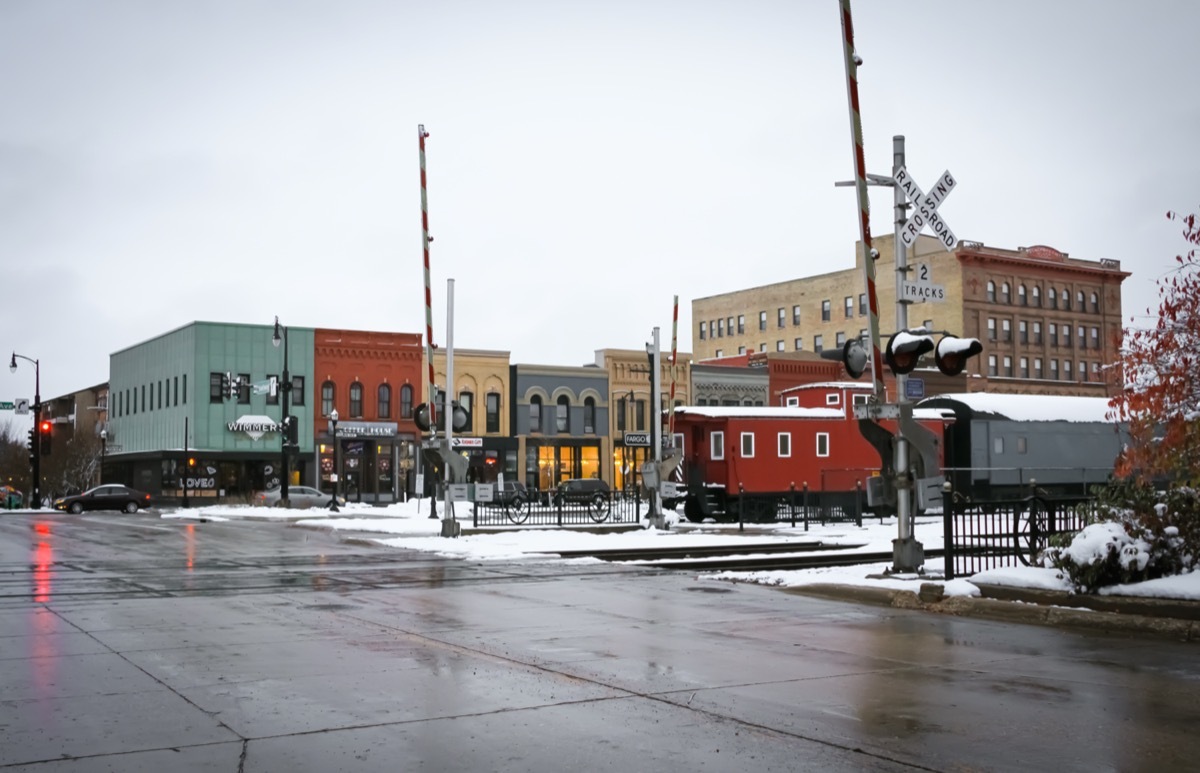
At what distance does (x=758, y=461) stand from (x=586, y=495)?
819 cm

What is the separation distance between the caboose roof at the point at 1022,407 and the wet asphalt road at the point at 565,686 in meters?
32.8

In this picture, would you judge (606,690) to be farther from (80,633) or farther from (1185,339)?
(1185,339)

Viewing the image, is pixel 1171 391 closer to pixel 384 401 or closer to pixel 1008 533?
pixel 1008 533

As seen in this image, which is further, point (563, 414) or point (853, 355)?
point (563, 414)

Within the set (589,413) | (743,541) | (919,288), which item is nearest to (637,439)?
(743,541)

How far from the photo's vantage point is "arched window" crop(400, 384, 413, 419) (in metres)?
72.9

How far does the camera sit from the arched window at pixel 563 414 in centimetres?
7594

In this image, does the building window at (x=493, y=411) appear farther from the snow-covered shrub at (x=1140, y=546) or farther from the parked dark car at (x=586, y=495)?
the snow-covered shrub at (x=1140, y=546)

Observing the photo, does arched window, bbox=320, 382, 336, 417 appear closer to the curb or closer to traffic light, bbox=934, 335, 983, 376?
the curb

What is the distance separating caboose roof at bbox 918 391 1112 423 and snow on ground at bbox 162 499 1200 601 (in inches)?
225

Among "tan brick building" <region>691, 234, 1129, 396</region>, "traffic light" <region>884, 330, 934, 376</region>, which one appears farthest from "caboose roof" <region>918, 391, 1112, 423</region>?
"tan brick building" <region>691, 234, 1129, 396</region>

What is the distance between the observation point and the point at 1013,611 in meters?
12.9

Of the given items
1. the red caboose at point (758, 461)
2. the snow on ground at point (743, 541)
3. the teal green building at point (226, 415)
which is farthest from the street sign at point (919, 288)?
the teal green building at point (226, 415)

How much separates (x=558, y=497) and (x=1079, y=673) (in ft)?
96.6
